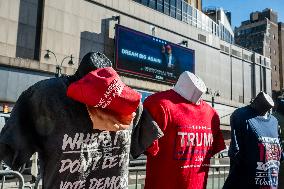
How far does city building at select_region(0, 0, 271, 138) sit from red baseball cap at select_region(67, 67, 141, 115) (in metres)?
18.6

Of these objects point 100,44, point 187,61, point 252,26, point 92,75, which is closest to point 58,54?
point 100,44

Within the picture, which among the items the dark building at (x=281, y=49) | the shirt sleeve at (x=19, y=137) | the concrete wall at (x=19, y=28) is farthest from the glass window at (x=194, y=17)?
the dark building at (x=281, y=49)

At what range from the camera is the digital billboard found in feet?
88.5

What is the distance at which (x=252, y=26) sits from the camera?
7312 cm

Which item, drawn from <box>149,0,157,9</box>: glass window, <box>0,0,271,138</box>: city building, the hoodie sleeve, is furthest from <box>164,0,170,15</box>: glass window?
the hoodie sleeve

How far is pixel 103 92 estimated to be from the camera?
1.96m

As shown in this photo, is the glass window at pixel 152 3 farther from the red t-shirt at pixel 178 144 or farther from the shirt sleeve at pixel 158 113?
the shirt sleeve at pixel 158 113

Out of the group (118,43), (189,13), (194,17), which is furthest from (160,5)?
(118,43)

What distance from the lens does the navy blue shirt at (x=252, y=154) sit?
341cm

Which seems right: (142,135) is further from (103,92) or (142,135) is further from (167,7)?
(167,7)

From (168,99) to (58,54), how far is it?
21155 millimetres

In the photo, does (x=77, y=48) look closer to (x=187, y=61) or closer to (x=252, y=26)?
(x=187, y=61)

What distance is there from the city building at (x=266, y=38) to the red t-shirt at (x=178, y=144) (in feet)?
221

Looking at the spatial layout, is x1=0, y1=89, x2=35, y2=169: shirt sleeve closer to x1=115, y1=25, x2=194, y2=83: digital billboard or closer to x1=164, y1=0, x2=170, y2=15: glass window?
x1=115, y1=25, x2=194, y2=83: digital billboard
